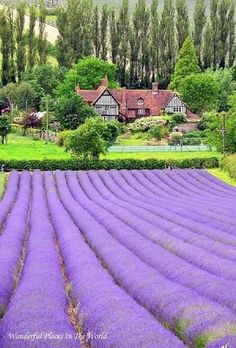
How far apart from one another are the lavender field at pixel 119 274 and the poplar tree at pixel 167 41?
80.3 metres

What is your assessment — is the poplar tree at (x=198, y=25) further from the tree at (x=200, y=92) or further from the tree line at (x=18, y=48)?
the tree line at (x=18, y=48)

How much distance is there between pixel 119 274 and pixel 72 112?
66.3 m

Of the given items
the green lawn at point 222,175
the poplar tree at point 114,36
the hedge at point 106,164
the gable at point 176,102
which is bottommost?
the green lawn at point 222,175

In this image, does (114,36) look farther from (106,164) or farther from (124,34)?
(106,164)

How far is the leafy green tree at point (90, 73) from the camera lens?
102681 mm

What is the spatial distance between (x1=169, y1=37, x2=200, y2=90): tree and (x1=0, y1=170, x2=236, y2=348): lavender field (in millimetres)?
70283

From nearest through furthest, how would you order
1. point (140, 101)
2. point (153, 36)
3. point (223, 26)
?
point (140, 101) → point (153, 36) → point (223, 26)

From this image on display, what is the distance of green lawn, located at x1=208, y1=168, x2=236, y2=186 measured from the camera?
50.6 meters

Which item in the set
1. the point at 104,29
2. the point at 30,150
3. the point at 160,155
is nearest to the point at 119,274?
the point at 160,155

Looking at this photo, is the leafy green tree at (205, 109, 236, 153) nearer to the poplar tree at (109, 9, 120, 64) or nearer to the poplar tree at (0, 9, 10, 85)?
the poplar tree at (109, 9, 120, 64)

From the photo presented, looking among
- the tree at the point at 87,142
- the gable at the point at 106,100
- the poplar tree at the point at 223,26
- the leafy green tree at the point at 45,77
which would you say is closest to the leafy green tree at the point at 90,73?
the leafy green tree at the point at 45,77

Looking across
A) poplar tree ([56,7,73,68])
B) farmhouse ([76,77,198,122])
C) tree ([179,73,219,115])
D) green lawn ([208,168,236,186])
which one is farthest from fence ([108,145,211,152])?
poplar tree ([56,7,73,68])

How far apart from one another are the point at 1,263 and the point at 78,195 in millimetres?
23137

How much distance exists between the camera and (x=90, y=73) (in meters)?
106
